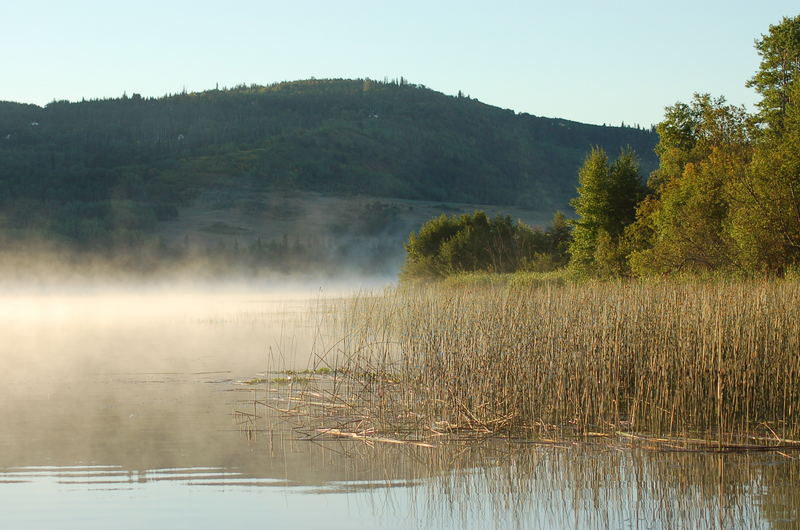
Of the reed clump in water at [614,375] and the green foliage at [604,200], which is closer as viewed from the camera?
the reed clump in water at [614,375]

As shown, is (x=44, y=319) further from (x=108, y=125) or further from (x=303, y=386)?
(x=108, y=125)

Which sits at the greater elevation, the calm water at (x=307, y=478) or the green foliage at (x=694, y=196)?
the green foliage at (x=694, y=196)

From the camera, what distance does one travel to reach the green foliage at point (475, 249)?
162 ft

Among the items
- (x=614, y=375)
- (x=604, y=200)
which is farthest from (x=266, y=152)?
(x=614, y=375)

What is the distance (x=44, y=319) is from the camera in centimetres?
3747

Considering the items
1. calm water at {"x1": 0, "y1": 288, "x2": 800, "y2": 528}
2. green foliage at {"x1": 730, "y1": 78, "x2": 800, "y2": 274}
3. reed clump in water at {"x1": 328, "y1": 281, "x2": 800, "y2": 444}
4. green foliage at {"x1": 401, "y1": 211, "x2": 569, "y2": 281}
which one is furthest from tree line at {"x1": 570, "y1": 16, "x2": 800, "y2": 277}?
calm water at {"x1": 0, "y1": 288, "x2": 800, "y2": 528}

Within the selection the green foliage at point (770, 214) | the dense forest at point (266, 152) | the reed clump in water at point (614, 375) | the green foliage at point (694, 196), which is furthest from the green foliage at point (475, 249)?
the dense forest at point (266, 152)

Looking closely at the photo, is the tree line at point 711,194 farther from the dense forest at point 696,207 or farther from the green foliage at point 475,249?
the green foliage at point 475,249

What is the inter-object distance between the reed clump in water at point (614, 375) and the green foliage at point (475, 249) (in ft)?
109

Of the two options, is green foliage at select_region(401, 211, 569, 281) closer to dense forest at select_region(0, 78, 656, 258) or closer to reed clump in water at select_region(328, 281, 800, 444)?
reed clump in water at select_region(328, 281, 800, 444)

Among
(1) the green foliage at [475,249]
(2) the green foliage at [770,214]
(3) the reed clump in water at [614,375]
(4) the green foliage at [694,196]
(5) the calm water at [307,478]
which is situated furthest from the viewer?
(1) the green foliage at [475,249]

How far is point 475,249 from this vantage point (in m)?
50.3

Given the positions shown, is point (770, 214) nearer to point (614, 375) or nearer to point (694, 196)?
point (694, 196)

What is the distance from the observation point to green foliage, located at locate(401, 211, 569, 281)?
49469 millimetres
